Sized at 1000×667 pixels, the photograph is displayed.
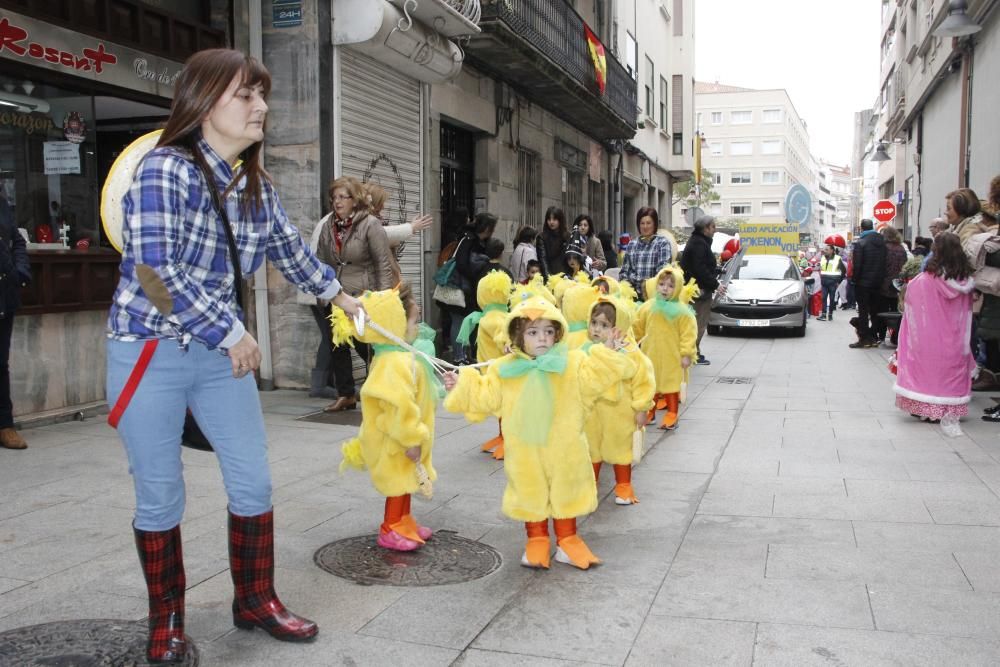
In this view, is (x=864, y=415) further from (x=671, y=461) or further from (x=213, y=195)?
(x=213, y=195)

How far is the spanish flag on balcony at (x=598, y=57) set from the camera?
17.0 metres

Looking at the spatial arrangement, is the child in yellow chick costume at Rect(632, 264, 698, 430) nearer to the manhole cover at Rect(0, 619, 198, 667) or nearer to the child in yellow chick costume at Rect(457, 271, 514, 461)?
the child in yellow chick costume at Rect(457, 271, 514, 461)

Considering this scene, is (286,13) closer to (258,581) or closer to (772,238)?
(258,581)

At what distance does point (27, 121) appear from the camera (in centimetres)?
699

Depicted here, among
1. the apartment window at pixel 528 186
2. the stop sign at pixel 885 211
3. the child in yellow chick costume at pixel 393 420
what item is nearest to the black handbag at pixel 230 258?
the child in yellow chick costume at pixel 393 420

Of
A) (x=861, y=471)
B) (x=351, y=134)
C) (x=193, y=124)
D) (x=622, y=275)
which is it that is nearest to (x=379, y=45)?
(x=351, y=134)

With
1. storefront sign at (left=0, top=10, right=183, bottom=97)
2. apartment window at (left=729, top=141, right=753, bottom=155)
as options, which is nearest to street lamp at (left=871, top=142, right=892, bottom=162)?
storefront sign at (left=0, top=10, right=183, bottom=97)

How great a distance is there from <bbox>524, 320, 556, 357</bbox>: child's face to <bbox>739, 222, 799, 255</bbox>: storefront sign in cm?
2281

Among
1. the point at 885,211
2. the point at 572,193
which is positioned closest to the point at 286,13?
the point at 572,193

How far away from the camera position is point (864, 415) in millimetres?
8266

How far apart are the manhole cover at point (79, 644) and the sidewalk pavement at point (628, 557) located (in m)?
0.11

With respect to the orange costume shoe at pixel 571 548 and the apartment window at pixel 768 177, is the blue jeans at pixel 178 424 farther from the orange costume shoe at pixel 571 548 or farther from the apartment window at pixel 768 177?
the apartment window at pixel 768 177

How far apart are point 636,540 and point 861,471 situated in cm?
224

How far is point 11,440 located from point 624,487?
4.06m
